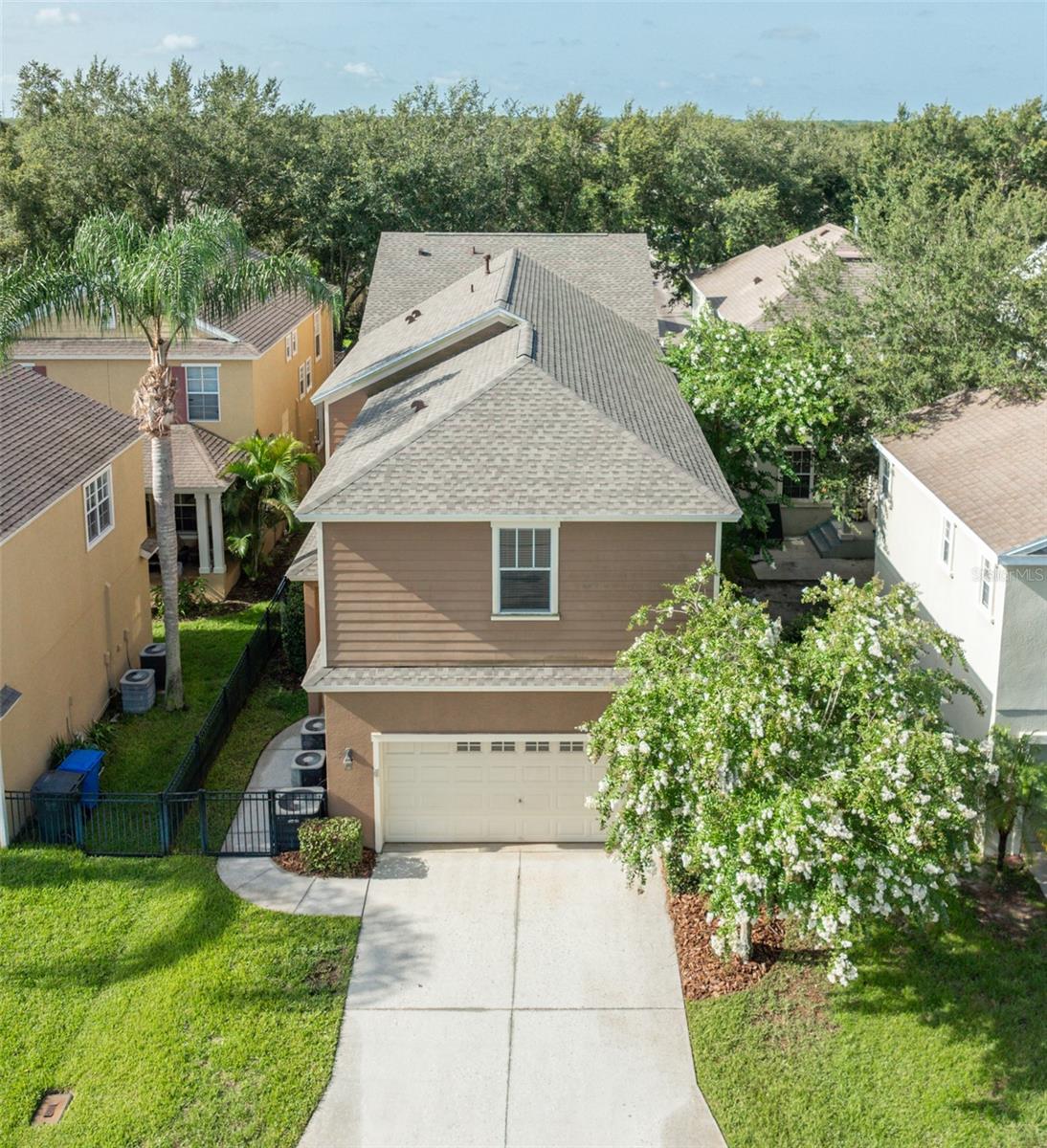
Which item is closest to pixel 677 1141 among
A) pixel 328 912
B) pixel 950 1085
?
pixel 950 1085

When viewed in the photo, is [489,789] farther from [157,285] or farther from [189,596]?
[189,596]

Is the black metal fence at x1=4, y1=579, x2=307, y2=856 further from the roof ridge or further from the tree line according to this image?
the tree line

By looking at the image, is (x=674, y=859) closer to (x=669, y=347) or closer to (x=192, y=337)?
(x=669, y=347)

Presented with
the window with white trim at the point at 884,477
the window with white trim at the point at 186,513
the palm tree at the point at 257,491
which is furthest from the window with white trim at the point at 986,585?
the window with white trim at the point at 186,513

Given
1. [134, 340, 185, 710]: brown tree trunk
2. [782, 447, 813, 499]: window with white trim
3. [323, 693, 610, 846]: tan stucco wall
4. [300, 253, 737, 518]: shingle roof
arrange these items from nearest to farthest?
[300, 253, 737, 518]: shingle roof, [323, 693, 610, 846]: tan stucco wall, [134, 340, 185, 710]: brown tree trunk, [782, 447, 813, 499]: window with white trim

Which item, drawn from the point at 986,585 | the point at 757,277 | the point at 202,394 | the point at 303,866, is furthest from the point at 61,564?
the point at 757,277

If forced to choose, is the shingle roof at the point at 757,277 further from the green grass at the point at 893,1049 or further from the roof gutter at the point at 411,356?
the green grass at the point at 893,1049

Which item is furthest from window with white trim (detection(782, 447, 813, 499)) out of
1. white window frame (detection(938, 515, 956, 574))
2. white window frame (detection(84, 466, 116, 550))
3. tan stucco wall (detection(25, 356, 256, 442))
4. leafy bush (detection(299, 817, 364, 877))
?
leafy bush (detection(299, 817, 364, 877))
